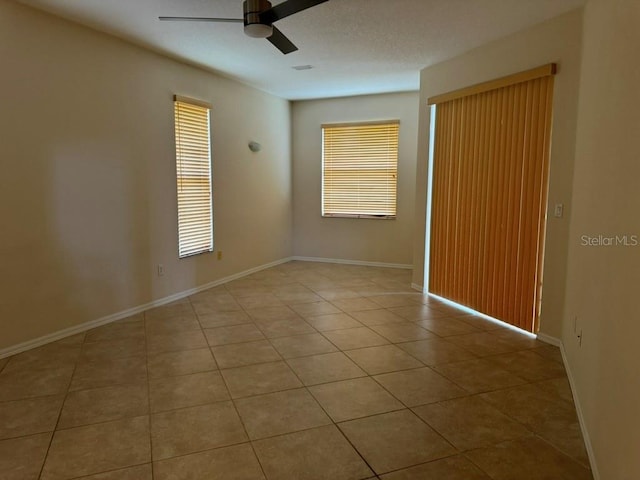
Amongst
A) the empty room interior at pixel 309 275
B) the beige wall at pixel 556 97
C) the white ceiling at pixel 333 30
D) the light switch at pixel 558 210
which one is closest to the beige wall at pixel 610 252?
the empty room interior at pixel 309 275

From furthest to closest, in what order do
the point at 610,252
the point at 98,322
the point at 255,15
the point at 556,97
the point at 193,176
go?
the point at 193,176
the point at 98,322
the point at 556,97
the point at 255,15
the point at 610,252

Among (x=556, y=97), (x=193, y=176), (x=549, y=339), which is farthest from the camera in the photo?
(x=193, y=176)

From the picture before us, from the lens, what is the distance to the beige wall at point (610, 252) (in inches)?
60.4

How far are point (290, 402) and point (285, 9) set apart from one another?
229 centimetres

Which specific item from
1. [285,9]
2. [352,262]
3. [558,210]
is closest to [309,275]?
[352,262]

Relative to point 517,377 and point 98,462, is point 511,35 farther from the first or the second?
point 98,462

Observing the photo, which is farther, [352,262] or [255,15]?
[352,262]

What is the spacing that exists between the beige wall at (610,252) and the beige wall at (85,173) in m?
3.86

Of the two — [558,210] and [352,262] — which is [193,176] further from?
[558,210]

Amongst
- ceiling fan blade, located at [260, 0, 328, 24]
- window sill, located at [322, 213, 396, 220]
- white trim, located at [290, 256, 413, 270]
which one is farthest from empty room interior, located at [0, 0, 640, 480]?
window sill, located at [322, 213, 396, 220]

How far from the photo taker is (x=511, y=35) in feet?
12.3

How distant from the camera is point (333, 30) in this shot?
371 centimetres

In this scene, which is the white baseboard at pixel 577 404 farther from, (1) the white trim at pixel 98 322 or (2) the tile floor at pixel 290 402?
(1) the white trim at pixel 98 322

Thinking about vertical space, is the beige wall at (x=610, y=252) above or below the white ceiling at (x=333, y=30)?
below
